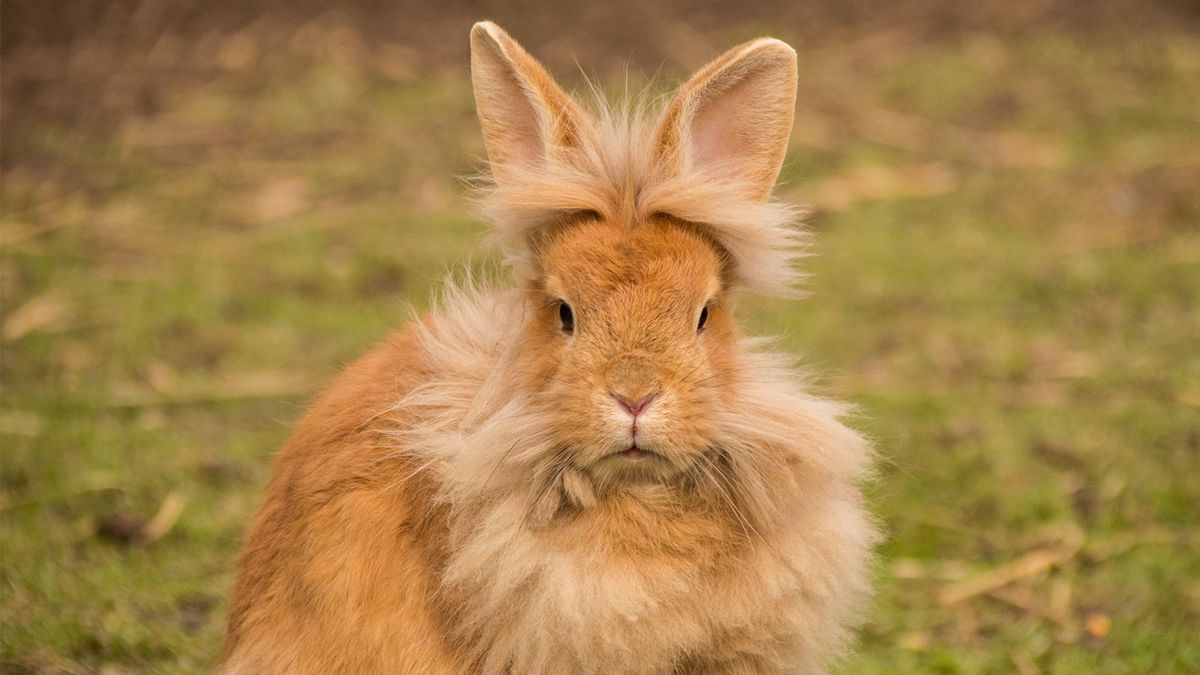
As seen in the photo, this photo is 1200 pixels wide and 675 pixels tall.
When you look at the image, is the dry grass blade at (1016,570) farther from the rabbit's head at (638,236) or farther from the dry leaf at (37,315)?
the dry leaf at (37,315)

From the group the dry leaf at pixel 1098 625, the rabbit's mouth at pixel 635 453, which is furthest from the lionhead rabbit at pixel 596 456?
the dry leaf at pixel 1098 625

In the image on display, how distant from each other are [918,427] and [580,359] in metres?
2.69

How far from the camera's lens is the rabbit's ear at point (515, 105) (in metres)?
2.61

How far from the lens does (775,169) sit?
2697 mm

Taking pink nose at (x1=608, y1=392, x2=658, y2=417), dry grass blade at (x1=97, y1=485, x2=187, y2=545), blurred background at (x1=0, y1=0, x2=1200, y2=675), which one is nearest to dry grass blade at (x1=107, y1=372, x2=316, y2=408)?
blurred background at (x1=0, y1=0, x2=1200, y2=675)

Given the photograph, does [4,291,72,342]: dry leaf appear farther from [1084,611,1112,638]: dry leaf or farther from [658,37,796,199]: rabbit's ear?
[1084,611,1112,638]: dry leaf

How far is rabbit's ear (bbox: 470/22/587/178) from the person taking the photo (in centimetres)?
261

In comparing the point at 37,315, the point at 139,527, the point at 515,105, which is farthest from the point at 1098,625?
the point at 37,315

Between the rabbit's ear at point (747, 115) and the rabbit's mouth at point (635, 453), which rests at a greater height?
the rabbit's ear at point (747, 115)

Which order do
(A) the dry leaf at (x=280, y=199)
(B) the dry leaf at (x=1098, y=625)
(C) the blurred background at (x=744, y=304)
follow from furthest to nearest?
1. (A) the dry leaf at (x=280, y=199)
2. (C) the blurred background at (x=744, y=304)
3. (B) the dry leaf at (x=1098, y=625)

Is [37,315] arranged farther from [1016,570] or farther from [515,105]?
[1016,570]

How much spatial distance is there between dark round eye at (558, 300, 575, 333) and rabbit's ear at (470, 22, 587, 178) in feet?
1.04

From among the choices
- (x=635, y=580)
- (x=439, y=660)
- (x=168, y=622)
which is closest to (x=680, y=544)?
(x=635, y=580)

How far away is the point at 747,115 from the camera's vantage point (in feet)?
8.82
